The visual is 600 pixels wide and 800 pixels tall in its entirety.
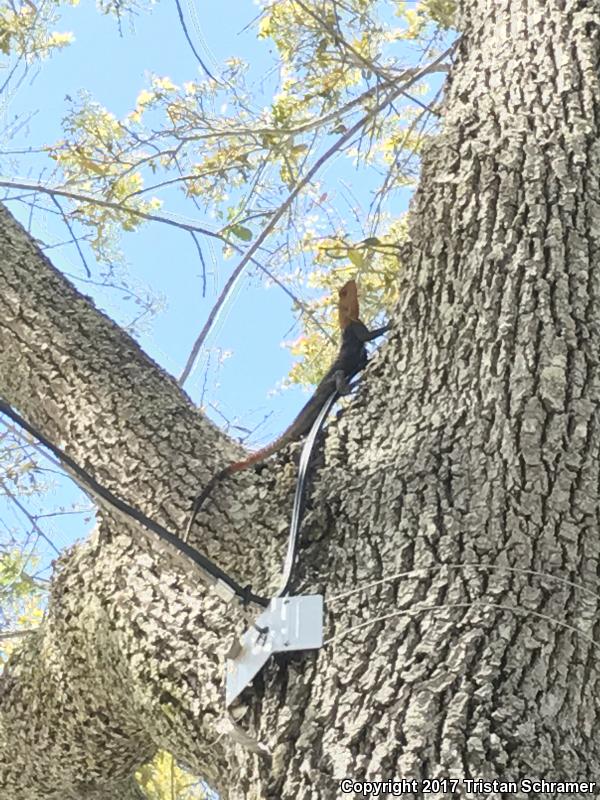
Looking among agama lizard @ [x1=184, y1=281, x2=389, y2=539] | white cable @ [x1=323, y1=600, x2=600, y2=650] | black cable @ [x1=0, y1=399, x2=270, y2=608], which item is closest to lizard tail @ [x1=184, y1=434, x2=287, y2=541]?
agama lizard @ [x1=184, y1=281, x2=389, y2=539]

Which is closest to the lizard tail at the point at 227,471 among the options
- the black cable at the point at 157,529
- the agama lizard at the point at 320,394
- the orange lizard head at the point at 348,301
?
the agama lizard at the point at 320,394

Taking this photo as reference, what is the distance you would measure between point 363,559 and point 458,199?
0.81 meters

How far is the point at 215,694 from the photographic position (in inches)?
56.1

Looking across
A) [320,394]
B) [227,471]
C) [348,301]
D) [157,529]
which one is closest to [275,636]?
[157,529]

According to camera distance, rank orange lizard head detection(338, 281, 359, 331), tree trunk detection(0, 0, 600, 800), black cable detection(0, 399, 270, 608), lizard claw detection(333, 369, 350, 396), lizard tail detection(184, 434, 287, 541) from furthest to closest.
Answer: orange lizard head detection(338, 281, 359, 331)
lizard claw detection(333, 369, 350, 396)
lizard tail detection(184, 434, 287, 541)
black cable detection(0, 399, 270, 608)
tree trunk detection(0, 0, 600, 800)

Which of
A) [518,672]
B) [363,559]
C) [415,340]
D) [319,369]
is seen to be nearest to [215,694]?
[363,559]

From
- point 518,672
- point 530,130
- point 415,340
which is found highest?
point 530,130

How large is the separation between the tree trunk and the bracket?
1.0 inches

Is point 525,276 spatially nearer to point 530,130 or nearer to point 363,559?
point 530,130

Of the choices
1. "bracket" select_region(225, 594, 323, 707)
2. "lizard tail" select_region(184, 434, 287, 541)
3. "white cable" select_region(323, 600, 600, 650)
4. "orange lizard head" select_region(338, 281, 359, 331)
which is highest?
"orange lizard head" select_region(338, 281, 359, 331)

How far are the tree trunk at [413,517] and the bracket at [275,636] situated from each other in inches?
1.0

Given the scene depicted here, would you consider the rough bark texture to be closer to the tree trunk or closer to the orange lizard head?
the tree trunk

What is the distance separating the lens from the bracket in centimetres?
135

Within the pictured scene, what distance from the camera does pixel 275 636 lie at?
1.36 m
